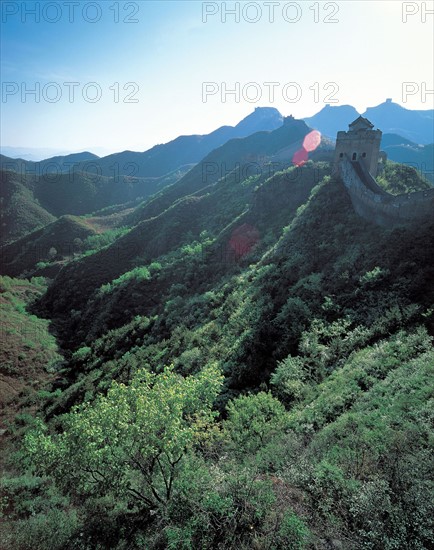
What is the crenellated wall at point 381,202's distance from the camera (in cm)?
1920

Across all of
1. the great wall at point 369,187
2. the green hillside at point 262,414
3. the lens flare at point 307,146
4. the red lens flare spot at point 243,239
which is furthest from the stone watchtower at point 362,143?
the lens flare at point 307,146

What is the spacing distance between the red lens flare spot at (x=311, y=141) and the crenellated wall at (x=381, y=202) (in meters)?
57.6

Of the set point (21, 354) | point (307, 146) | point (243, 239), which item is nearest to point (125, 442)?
point (21, 354)

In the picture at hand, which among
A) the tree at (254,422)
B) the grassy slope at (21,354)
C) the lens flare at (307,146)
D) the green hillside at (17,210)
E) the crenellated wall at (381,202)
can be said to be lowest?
the grassy slope at (21,354)

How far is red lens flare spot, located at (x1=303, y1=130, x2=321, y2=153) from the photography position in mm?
84062

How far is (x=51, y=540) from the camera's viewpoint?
9.67 metres

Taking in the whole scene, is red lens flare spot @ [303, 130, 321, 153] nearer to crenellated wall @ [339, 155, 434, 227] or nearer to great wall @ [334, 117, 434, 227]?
great wall @ [334, 117, 434, 227]

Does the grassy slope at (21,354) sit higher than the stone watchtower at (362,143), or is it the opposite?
the stone watchtower at (362,143)

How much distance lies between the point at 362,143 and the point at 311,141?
6620cm

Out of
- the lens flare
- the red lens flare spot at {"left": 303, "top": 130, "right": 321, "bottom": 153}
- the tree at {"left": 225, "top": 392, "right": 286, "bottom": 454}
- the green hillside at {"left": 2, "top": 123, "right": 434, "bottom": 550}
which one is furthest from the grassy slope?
the red lens flare spot at {"left": 303, "top": 130, "right": 321, "bottom": 153}

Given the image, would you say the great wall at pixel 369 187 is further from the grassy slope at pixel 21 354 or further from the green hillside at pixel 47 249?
the green hillside at pixel 47 249

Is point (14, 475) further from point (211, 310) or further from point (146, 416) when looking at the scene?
point (211, 310)

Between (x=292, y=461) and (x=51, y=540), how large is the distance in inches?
298

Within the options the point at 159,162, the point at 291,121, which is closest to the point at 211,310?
the point at 291,121
